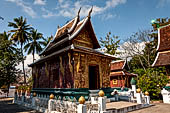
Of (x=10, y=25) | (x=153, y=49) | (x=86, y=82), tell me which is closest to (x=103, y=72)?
(x=86, y=82)

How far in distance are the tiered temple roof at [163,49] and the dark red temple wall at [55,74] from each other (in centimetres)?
902

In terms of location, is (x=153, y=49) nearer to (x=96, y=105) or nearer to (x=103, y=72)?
(x=103, y=72)

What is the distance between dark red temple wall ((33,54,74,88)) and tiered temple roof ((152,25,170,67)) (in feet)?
29.6

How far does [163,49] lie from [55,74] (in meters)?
11.7

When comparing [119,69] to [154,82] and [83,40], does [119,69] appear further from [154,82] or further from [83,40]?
[83,40]

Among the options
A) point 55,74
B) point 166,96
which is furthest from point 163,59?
point 55,74

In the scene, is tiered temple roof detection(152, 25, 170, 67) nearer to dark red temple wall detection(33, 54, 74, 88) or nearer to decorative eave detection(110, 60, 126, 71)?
dark red temple wall detection(33, 54, 74, 88)

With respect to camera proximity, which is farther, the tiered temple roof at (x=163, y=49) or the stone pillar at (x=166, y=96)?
the tiered temple roof at (x=163, y=49)

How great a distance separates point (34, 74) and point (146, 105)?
38.9ft

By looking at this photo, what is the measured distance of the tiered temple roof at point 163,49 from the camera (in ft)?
43.4

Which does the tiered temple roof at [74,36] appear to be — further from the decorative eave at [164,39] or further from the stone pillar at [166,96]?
the decorative eave at [164,39]

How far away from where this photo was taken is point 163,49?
14.3 metres

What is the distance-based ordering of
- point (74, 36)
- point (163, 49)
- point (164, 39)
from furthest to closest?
point (164, 39)
point (163, 49)
point (74, 36)

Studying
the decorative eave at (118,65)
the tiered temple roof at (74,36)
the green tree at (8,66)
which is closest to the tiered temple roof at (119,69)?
the decorative eave at (118,65)
